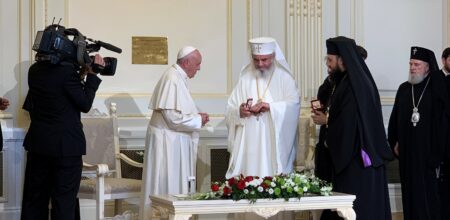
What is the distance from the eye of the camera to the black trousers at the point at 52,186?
5.75 metres

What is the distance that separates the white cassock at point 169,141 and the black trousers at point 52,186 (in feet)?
2.99

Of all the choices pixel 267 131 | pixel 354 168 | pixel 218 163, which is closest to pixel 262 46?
pixel 267 131

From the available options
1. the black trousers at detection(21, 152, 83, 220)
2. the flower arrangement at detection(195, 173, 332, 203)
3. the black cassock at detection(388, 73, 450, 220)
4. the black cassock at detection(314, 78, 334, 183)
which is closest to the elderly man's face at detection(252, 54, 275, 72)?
the black cassock at detection(314, 78, 334, 183)

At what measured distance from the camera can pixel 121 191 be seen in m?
6.76

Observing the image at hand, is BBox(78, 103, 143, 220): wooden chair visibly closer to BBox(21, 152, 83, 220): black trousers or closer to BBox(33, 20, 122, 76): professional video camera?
BBox(21, 152, 83, 220): black trousers

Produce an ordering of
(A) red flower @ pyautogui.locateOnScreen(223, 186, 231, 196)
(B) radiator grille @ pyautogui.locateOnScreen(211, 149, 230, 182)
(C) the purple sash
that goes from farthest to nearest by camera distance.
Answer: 1. (B) radiator grille @ pyautogui.locateOnScreen(211, 149, 230, 182)
2. (C) the purple sash
3. (A) red flower @ pyautogui.locateOnScreen(223, 186, 231, 196)

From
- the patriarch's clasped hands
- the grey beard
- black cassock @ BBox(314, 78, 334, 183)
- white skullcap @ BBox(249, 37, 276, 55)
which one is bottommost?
black cassock @ BBox(314, 78, 334, 183)

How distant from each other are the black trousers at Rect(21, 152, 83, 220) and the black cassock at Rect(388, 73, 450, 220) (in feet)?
10.3

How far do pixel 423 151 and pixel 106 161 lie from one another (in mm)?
2881

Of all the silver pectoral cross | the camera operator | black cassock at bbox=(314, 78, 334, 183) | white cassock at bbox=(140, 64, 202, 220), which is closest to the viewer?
the camera operator

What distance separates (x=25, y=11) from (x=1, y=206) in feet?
5.91

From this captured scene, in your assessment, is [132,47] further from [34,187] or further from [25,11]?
[34,187]

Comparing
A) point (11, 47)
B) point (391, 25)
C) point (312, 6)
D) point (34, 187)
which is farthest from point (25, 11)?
point (391, 25)

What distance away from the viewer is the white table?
5324 millimetres
